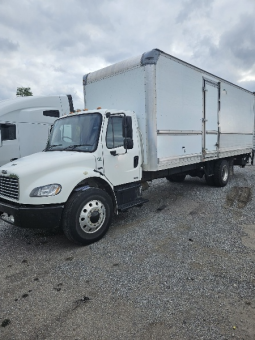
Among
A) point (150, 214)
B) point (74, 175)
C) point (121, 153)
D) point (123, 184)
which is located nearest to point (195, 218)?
point (150, 214)

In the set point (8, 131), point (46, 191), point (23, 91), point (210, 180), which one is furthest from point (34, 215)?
point (23, 91)

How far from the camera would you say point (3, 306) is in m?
2.68

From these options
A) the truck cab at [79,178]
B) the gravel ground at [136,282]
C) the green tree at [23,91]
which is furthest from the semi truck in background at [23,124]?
the green tree at [23,91]

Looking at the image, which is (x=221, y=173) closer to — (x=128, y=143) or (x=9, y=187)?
(x=128, y=143)

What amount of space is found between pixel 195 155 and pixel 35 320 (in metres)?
5.32

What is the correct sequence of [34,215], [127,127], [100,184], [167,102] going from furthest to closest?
[167,102]
[127,127]
[100,184]
[34,215]

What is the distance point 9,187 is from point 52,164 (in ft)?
2.54

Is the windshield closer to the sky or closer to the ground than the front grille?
closer to the sky

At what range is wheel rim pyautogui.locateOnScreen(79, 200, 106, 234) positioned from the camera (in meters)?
4.06

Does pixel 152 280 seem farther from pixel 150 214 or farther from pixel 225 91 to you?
pixel 225 91

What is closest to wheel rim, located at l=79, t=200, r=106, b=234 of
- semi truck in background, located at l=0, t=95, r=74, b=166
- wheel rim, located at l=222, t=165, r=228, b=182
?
semi truck in background, located at l=0, t=95, r=74, b=166

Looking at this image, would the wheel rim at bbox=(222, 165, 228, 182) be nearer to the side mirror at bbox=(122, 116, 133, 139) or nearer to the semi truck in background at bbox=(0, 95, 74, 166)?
the side mirror at bbox=(122, 116, 133, 139)

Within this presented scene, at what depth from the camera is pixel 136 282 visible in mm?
3051

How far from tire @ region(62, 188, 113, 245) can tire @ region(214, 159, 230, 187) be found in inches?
197
